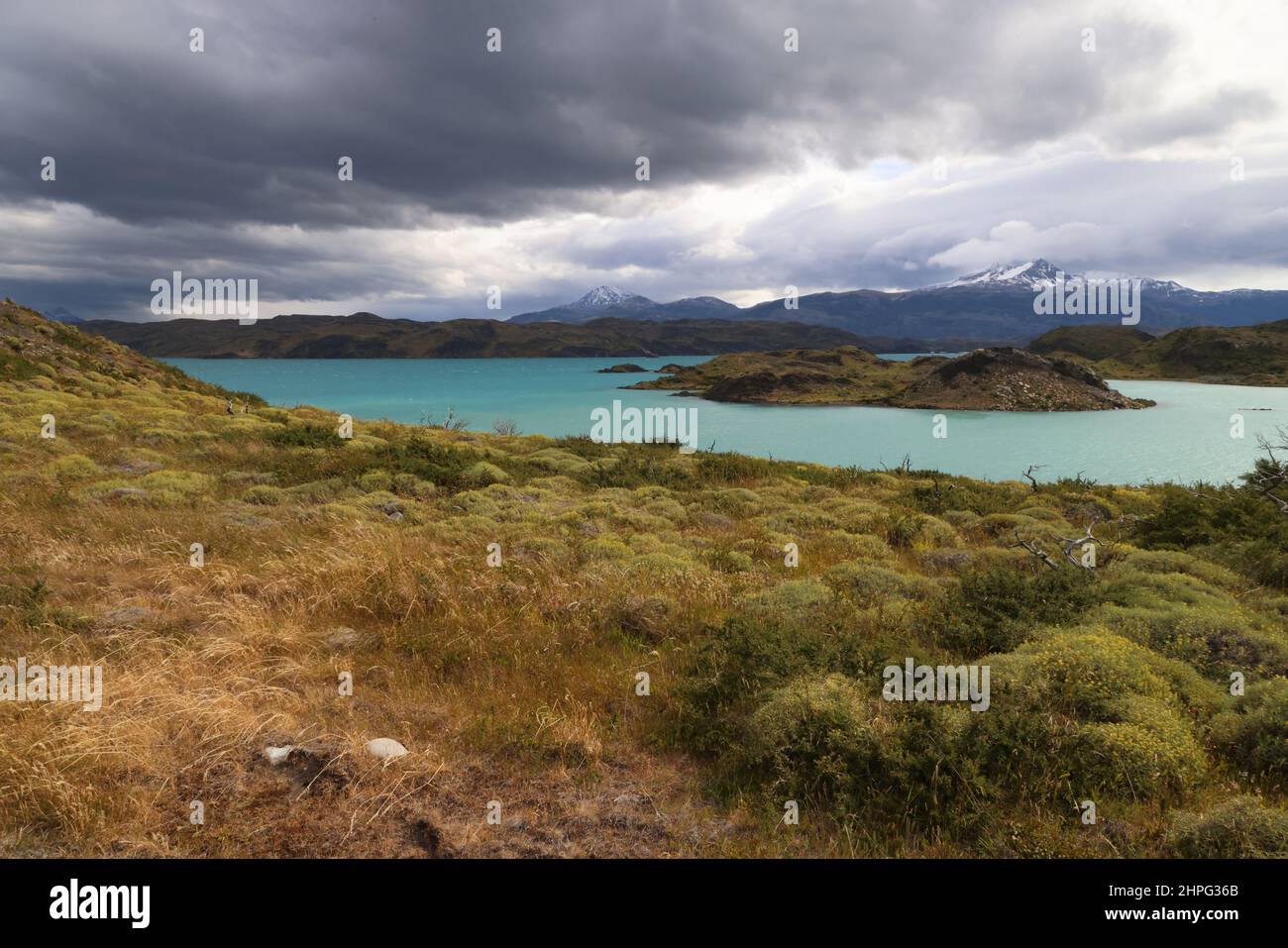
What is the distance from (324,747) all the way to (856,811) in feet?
15.8

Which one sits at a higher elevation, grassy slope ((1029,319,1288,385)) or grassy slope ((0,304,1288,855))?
grassy slope ((1029,319,1288,385))

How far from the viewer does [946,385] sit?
100125 mm

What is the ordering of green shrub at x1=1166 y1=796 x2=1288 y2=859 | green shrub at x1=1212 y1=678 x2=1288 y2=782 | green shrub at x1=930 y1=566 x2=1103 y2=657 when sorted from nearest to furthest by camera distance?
green shrub at x1=1166 y1=796 x2=1288 y2=859
green shrub at x1=1212 y1=678 x2=1288 y2=782
green shrub at x1=930 y1=566 x2=1103 y2=657

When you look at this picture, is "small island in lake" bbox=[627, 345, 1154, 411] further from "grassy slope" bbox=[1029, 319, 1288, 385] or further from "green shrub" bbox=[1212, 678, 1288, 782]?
"green shrub" bbox=[1212, 678, 1288, 782]

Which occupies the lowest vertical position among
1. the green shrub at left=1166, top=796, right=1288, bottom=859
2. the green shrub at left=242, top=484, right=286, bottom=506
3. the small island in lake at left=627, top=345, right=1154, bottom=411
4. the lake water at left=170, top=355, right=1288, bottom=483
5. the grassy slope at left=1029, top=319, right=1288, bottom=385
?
the green shrub at left=1166, top=796, right=1288, bottom=859

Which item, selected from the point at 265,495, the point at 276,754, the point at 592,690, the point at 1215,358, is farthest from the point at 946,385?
the point at 276,754

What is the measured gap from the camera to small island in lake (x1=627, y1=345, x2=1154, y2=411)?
92812 millimetres

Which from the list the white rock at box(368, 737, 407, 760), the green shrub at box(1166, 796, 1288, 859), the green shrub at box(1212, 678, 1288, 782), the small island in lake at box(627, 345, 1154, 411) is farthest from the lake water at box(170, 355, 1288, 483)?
the white rock at box(368, 737, 407, 760)

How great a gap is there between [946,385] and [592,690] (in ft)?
349

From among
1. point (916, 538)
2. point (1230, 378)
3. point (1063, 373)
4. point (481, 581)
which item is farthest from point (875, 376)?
point (481, 581)

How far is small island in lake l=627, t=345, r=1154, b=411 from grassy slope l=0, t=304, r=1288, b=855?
301 ft

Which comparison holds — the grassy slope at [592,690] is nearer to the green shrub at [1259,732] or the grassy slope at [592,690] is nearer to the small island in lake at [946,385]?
the green shrub at [1259,732]
